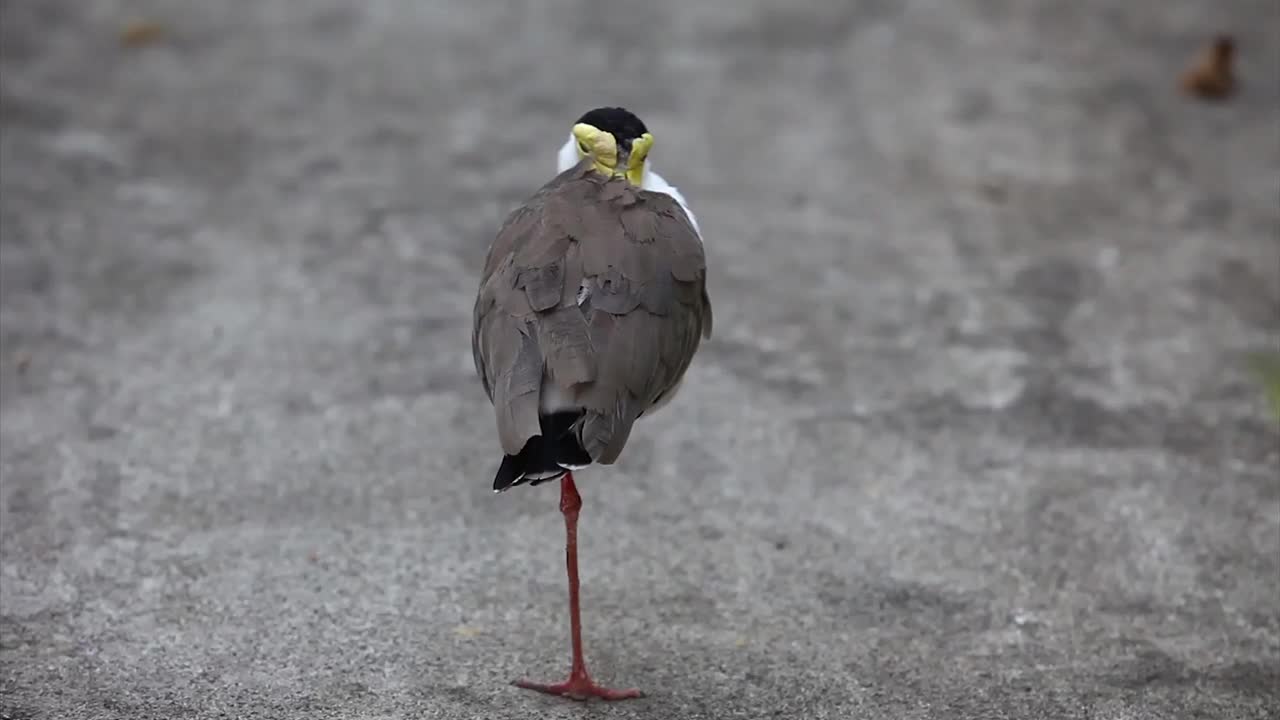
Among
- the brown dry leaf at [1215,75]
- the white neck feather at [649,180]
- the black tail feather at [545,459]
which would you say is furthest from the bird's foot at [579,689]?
the brown dry leaf at [1215,75]

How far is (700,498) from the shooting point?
15.2 ft

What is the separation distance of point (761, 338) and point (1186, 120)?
2780 millimetres

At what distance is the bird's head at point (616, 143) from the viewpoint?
4219mm

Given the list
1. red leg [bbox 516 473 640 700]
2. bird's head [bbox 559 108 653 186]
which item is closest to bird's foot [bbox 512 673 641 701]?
red leg [bbox 516 473 640 700]

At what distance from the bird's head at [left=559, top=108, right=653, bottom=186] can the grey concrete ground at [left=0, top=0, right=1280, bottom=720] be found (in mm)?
1002

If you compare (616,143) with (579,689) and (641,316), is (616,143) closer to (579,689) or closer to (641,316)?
(641,316)

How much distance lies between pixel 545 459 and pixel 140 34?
16.3 feet

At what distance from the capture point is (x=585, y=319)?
3.66m

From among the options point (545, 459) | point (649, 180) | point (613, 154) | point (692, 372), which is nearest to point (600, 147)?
point (613, 154)

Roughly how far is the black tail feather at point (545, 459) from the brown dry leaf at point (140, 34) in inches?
191

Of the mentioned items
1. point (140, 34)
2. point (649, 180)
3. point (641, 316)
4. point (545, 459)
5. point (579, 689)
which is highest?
point (140, 34)

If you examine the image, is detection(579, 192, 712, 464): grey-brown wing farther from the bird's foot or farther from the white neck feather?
the bird's foot

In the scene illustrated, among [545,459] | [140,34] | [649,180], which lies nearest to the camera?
[545,459]

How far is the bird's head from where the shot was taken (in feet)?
13.8
